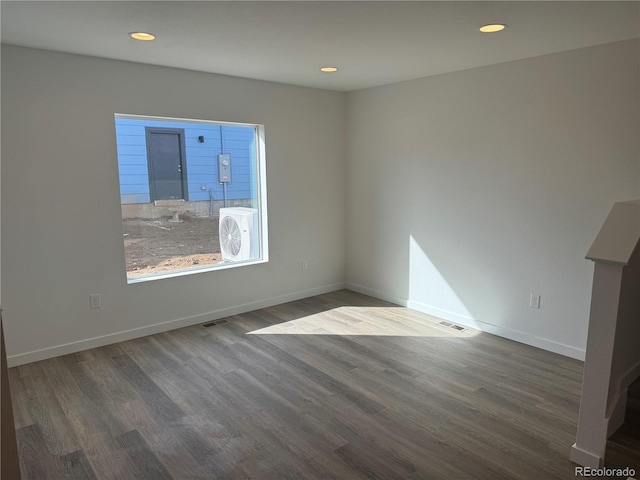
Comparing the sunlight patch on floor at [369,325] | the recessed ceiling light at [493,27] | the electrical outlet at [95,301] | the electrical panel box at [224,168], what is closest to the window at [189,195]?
the electrical panel box at [224,168]

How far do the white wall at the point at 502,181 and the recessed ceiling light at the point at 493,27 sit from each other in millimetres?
918

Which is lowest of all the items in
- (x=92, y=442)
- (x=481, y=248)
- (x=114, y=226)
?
(x=92, y=442)

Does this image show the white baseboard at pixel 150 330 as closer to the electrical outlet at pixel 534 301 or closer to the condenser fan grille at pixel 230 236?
the condenser fan grille at pixel 230 236

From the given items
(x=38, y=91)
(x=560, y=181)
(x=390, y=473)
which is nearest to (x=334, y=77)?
(x=560, y=181)

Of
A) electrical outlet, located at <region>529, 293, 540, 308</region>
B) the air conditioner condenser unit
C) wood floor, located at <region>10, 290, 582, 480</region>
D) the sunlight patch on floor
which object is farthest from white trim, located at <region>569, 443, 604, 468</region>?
the air conditioner condenser unit

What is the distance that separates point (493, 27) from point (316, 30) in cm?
110

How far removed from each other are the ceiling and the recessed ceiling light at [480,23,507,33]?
5 centimetres

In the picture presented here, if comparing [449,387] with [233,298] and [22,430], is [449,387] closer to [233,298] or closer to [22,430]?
[233,298]

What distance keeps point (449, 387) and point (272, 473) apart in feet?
4.75

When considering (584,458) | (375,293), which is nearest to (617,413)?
(584,458)

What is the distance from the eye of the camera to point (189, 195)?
4.27 metres

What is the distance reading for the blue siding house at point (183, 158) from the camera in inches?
150

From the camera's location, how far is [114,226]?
12.1 feet

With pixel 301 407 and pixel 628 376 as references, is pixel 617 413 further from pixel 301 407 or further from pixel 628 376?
pixel 301 407
